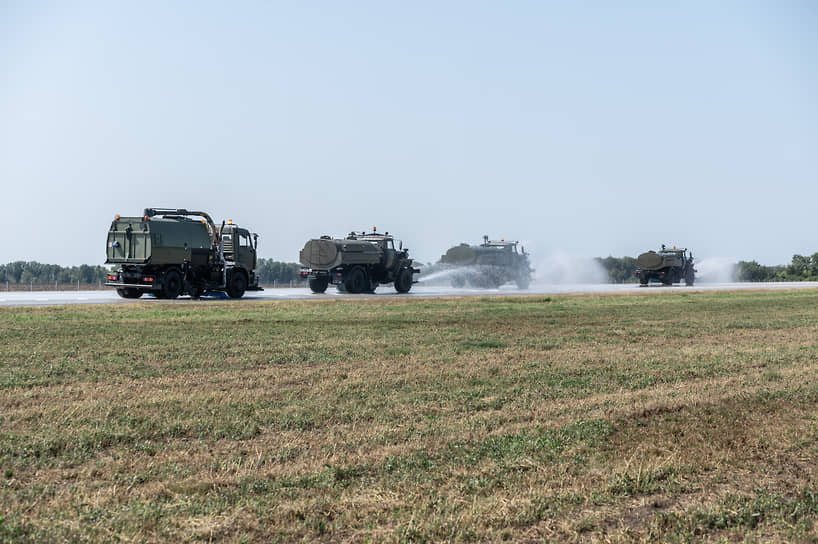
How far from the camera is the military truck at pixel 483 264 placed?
4794cm

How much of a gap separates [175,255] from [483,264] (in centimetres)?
2325

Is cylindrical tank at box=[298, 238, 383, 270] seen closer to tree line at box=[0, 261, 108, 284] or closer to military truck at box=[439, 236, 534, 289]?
military truck at box=[439, 236, 534, 289]

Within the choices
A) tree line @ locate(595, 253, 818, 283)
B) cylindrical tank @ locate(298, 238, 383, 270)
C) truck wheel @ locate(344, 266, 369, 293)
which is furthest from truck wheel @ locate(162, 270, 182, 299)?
tree line @ locate(595, 253, 818, 283)

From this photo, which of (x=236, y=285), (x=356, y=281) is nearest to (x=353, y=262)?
(x=356, y=281)

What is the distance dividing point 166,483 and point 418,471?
1.90m

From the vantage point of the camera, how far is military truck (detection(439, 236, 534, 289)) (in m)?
47.9

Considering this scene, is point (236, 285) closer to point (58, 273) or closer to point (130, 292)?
point (130, 292)

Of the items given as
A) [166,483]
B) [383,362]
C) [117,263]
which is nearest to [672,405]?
[383,362]

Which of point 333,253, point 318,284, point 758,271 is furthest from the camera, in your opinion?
point 758,271

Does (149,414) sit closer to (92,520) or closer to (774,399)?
(92,520)

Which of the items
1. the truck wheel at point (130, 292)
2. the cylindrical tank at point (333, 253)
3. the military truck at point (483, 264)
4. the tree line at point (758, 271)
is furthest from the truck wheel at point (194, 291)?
the tree line at point (758, 271)

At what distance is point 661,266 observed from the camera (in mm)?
58156

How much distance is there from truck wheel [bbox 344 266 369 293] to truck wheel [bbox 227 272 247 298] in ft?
19.7

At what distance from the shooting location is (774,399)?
9.05 metres
